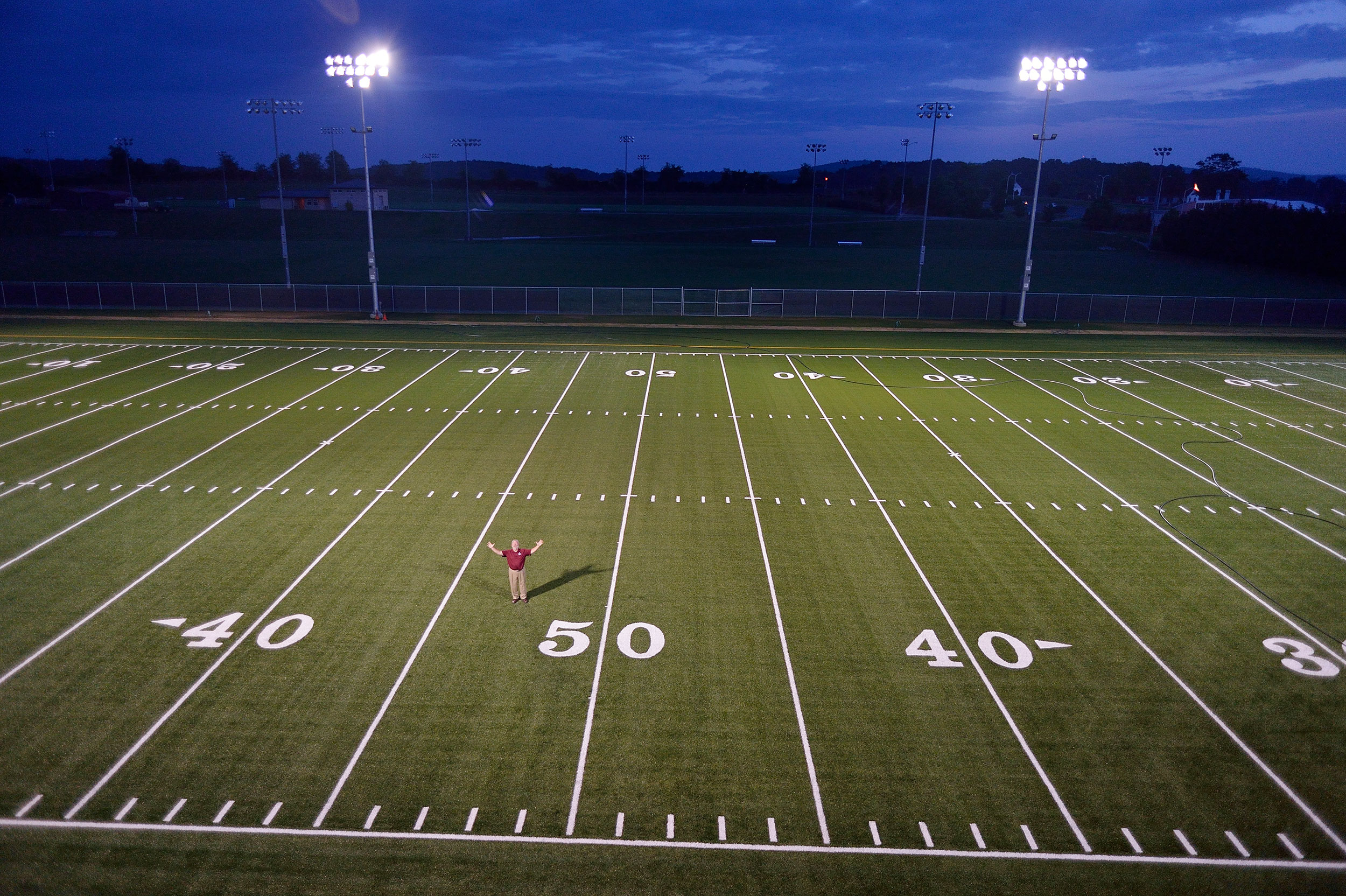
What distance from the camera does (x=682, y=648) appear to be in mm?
11383

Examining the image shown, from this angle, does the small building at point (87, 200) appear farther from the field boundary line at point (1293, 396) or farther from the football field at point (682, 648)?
the field boundary line at point (1293, 396)

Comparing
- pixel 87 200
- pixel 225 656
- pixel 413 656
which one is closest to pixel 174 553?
pixel 225 656

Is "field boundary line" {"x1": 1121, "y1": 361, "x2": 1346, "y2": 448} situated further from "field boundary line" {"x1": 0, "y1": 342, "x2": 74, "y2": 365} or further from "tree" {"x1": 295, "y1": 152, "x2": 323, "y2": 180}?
"tree" {"x1": 295, "y1": 152, "x2": 323, "y2": 180}

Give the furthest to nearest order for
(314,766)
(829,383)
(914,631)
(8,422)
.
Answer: (829,383)
(8,422)
(914,631)
(314,766)

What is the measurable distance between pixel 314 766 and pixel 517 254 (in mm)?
73612

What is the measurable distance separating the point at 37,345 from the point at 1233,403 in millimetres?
40205

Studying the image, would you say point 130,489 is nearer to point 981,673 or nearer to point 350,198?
point 981,673

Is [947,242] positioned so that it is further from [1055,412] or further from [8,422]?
[8,422]

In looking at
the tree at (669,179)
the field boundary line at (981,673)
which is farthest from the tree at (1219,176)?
the field boundary line at (981,673)

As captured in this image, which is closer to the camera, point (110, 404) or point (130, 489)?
point (130, 489)

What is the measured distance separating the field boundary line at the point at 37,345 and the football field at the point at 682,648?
7.79 m

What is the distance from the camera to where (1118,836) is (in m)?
8.16

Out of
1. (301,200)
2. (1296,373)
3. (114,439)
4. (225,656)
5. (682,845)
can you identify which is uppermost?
(301,200)

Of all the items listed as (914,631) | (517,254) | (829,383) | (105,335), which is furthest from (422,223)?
(914,631)
